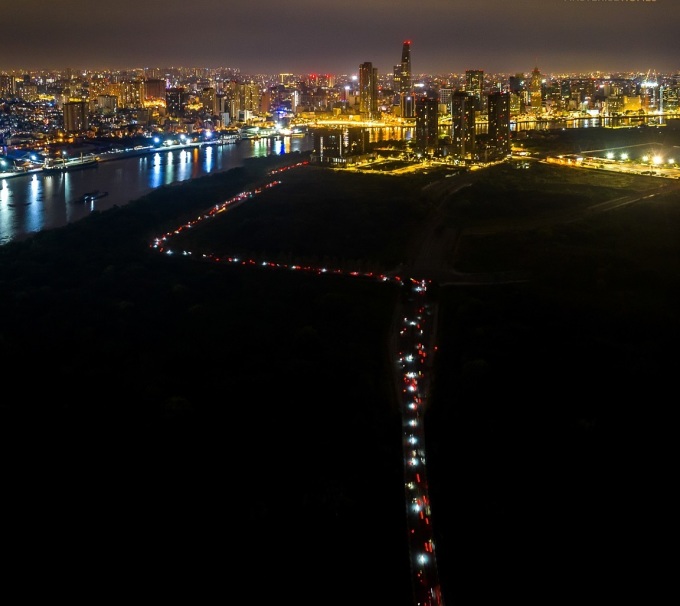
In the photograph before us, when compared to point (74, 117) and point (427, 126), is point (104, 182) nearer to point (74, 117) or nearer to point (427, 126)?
point (427, 126)

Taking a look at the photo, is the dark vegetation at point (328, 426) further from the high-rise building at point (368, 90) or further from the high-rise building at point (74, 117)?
the high-rise building at point (368, 90)

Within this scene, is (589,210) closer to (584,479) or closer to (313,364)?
(313,364)

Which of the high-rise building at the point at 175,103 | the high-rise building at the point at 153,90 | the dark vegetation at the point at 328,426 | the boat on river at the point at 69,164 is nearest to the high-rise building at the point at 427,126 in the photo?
the boat on river at the point at 69,164

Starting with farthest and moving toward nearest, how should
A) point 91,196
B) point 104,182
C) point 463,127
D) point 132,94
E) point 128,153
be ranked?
1. point 132,94
2. point 128,153
3. point 463,127
4. point 104,182
5. point 91,196

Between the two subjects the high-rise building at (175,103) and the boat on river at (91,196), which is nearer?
the boat on river at (91,196)

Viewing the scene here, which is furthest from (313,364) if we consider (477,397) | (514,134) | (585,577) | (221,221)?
(514,134)

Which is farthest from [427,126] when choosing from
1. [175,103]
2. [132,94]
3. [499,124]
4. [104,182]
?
[132,94]
